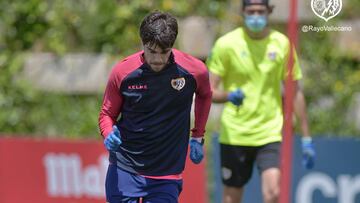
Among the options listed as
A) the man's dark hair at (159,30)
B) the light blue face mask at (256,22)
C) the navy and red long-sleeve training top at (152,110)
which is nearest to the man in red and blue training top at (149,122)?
the navy and red long-sleeve training top at (152,110)

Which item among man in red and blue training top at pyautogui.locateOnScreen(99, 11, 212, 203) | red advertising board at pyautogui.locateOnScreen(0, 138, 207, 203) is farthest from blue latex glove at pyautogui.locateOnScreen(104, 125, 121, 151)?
red advertising board at pyautogui.locateOnScreen(0, 138, 207, 203)

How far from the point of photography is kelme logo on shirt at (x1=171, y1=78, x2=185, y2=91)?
5789 millimetres

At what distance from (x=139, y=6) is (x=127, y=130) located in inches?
282

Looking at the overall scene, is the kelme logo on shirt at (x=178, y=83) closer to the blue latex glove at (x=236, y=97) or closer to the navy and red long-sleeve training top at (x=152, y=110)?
the navy and red long-sleeve training top at (x=152, y=110)

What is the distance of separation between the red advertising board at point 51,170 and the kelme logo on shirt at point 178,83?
4.38 metres

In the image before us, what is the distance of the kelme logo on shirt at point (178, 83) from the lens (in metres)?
5.79

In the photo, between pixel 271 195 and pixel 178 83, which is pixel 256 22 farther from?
pixel 178 83

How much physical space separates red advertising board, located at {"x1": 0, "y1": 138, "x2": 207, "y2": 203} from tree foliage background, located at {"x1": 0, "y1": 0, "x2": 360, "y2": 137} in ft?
6.76

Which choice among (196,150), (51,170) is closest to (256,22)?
(196,150)

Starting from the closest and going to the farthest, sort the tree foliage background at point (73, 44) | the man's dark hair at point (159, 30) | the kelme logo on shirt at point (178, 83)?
the man's dark hair at point (159, 30)
the kelme logo on shirt at point (178, 83)
the tree foliage background at point (73, 44)

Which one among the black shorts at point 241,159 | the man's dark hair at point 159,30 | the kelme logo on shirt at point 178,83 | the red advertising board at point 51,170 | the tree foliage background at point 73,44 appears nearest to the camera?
the man's dark hair at point 159,30

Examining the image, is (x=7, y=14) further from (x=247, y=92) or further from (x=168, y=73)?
(x=168, y=73)

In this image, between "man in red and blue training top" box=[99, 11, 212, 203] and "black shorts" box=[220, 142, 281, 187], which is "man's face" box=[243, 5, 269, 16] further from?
"man in red and blue training top" box=[99, 11, 212, 203]

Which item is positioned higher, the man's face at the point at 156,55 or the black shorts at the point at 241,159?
the man's face at the point at 156,55
